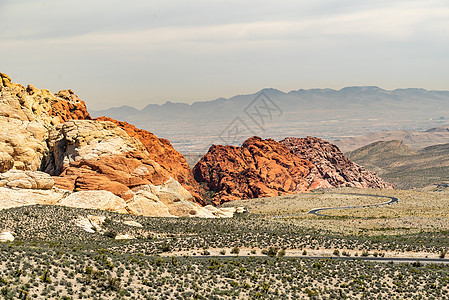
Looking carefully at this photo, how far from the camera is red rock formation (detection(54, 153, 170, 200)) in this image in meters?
73.2

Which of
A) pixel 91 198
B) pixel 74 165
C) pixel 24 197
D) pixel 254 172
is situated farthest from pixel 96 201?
pixel 254 172

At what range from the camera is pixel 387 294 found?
41656 mm

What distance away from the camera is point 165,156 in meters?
114

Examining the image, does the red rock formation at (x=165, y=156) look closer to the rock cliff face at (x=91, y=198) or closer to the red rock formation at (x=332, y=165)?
the rock cliff face at (x=91, y=198)

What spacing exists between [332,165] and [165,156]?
2720 inches

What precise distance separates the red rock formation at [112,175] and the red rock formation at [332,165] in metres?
80.5

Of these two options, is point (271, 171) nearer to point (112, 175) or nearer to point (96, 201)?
point (112, 175)

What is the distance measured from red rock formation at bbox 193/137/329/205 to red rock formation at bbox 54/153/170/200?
41179 millimetres

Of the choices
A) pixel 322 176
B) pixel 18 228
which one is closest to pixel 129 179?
pixel 18 228

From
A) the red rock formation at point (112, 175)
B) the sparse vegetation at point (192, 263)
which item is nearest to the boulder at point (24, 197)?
the sparse vegetation at point (192, 263)

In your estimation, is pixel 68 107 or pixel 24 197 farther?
pixel 68 107

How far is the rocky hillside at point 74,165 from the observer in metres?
67.3

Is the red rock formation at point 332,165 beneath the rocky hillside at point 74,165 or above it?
beneath

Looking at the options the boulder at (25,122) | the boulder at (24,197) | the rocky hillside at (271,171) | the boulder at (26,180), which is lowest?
the rocky hillside at (271,171)
